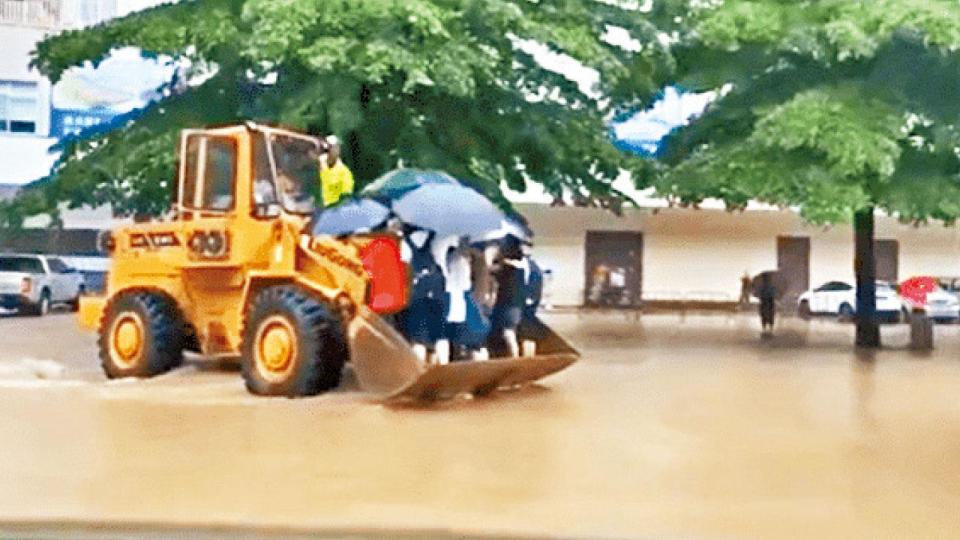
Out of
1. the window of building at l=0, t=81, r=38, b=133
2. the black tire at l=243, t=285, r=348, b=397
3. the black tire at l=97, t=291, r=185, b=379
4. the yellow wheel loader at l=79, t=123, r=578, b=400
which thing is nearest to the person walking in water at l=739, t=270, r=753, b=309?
the yellow wheel loader at l=79, t=123, r=578, b=400

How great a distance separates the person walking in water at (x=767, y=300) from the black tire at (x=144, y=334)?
2.30 meters

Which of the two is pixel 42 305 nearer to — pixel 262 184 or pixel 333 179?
pixel 262 184

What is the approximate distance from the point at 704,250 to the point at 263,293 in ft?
6.28

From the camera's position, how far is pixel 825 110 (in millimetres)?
5961

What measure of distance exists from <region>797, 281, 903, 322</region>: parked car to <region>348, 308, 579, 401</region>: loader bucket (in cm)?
147

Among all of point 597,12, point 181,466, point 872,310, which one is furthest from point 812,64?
point 181,466

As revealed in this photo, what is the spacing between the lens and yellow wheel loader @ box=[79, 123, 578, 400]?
4.40m

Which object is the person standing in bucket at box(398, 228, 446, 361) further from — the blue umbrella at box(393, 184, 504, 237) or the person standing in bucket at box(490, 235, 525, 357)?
the person standing in bucket at box(490, 235, 525, 357)

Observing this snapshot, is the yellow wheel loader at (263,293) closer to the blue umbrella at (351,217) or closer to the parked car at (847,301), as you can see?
the blue umbrella at (351,217)

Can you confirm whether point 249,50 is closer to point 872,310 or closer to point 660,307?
point 660,307

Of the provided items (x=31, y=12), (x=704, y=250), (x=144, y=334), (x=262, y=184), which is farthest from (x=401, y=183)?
(x=31, y=12)

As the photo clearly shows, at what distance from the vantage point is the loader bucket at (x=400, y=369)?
169 inches

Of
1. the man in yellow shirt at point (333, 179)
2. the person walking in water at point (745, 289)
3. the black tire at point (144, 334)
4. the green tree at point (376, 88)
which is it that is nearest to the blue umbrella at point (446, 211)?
the man in yellow shirt at point (333, 179)

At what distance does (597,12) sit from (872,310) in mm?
1812
